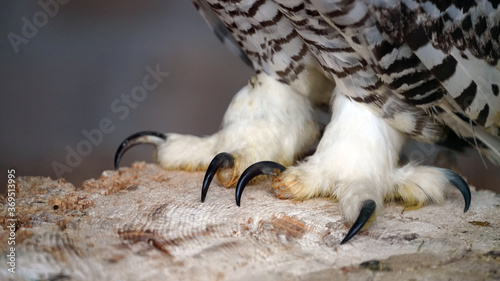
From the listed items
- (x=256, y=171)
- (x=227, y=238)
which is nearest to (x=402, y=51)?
(x=256, y=171)

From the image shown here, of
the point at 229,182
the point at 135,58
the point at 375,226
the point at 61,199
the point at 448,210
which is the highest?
A: the point at 135,58

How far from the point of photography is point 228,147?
5.28 ft

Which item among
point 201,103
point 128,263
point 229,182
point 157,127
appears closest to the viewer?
point 128,263

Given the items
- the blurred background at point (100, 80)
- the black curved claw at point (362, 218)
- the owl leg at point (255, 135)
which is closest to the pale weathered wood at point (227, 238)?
the black curved claw at point (362, 218)

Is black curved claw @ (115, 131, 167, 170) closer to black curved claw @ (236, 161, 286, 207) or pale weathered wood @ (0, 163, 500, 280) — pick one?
pale weathered wood @ (0, 163, 500, 280)

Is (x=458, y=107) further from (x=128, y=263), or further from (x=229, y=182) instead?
(x=128, y=263)

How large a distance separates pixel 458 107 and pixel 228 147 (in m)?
0.61

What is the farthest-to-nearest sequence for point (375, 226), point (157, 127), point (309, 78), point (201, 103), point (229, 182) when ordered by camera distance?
point (201, 103)
point (157, 127)
point (309, 78)
point (229, 182)
point (375, 226)

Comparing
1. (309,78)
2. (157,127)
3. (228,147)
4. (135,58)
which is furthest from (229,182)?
(135,58)

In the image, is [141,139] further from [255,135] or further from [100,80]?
[100,80]

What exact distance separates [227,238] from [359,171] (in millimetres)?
426

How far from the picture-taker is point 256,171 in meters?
1.37

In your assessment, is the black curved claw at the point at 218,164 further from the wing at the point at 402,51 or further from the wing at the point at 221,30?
the wing at the point at 221,30

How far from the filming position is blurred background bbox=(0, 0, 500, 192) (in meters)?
3.43
